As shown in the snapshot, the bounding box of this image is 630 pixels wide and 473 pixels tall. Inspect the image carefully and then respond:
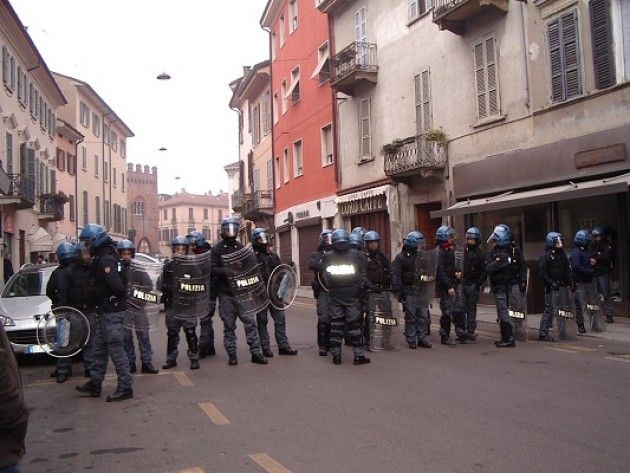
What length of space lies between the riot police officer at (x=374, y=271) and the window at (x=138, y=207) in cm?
7959

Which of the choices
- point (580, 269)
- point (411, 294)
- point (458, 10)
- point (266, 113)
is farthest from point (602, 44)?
point (266, 113)

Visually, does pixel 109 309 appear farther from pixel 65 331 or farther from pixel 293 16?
pixel 293 16

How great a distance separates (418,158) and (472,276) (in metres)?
8.52

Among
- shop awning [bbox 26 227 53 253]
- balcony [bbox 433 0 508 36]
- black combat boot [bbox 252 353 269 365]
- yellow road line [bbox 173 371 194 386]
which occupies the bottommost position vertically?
yellow road line [bbox 173 371 194 386]

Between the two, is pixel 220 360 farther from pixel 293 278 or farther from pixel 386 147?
pixel 386 147

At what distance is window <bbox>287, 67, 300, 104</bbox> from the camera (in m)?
31.0

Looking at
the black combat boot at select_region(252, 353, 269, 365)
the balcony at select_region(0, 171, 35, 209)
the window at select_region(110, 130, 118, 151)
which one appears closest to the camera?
the black combat boot at select_region(252, 353, 269, 365)

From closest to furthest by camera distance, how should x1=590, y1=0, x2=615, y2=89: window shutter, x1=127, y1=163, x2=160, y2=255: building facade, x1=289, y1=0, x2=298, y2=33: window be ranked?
x1=590, y1=0, x2=615, y2=89: window shutter
x1=289, y1=0, x2=298, y2=33: window
x1=127, y1=163, x2=160, y2=255: building facade

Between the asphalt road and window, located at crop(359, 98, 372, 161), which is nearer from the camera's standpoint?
the asphalt road

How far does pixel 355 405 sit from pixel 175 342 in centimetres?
362

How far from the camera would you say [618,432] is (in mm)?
5727

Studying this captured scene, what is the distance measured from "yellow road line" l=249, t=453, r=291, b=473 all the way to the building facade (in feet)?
273

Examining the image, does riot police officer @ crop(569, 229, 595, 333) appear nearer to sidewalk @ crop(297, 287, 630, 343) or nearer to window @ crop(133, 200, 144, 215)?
sidewalk @ crop(297, 287, 630, 343)

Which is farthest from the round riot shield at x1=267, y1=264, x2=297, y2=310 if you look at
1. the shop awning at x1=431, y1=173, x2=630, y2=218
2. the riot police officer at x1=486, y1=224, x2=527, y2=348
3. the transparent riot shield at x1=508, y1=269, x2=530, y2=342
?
the shop awning at x1=431, y1=173, x2=630, y2=218
